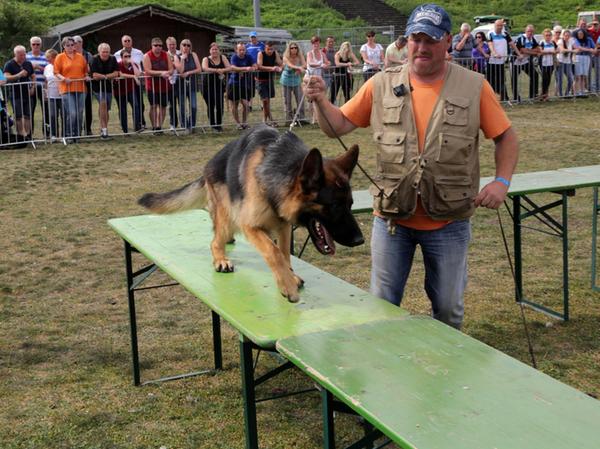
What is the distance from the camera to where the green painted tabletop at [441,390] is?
2.18 m

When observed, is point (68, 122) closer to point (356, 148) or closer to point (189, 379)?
point (189, 379)

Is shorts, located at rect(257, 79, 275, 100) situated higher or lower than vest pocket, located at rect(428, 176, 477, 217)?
higher

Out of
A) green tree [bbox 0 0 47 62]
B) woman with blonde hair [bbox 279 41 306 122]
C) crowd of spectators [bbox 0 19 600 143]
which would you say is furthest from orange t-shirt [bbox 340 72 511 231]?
green tree [bbox 0 0 47 62]

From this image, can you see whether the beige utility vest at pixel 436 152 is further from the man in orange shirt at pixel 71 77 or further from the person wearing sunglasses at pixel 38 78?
the person wearing sunglasses at pixel 38 78

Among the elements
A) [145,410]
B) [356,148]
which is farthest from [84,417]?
[356,148]

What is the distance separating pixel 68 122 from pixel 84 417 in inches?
452

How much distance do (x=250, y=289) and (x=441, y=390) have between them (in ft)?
4.78

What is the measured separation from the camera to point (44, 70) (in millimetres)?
14969

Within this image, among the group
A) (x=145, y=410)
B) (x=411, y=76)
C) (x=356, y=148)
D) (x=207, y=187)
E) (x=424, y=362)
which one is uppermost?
(x=411, y=76)

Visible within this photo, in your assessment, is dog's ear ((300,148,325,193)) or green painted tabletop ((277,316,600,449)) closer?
green painted tabletop ((277,316,600,449))

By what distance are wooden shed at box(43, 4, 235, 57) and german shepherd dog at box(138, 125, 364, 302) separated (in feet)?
74.0

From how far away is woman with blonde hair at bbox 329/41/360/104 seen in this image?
17547mm

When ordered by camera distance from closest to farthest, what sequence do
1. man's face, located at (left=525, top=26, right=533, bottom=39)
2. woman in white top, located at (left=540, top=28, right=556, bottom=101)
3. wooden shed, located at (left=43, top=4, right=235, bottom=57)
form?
man's face, located at (left=525, top=26, right=533, bottom=39)
woman in white top, located at (left=540, top=28, right=556, bottom=101)
wooden shed, located at (left=43, top=4, right=235, bottom=57)

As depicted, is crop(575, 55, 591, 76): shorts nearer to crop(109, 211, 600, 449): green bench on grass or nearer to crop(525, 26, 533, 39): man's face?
crop(525, 26, 533, 39): man's face
